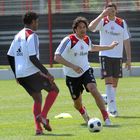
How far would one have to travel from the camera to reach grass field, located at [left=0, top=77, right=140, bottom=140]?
11188mm

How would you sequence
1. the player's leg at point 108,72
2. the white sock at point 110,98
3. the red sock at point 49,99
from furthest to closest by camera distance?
the player's leg at point 108,72 → the white sock at point 110,98 → the red sock at point 49,99

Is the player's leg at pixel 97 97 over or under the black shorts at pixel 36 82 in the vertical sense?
under

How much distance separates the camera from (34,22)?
37.4ft

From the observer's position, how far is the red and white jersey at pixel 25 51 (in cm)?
1117

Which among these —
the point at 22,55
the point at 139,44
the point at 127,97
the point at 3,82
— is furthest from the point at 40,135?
the point at 139,44

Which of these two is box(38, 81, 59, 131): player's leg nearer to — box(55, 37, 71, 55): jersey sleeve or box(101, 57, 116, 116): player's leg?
box(55, 37, 71, 55): jersey sleeve

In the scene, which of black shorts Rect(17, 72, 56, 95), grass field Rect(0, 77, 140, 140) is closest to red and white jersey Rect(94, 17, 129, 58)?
grass field Rect(0, 77, 140, 140)

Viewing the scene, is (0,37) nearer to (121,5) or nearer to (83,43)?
(121,5)

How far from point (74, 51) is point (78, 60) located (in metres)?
0.17

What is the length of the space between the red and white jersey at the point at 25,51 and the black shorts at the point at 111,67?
336cm

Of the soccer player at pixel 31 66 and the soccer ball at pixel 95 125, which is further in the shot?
the soccer ball at pixel 95 125

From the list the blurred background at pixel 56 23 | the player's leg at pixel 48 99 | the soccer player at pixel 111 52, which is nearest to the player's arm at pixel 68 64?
the player's leg at pixel 48 99

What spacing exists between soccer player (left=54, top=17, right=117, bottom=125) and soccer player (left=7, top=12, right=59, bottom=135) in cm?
78

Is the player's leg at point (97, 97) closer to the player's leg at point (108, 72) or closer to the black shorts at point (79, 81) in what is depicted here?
the black shorts at point (79, 81)
